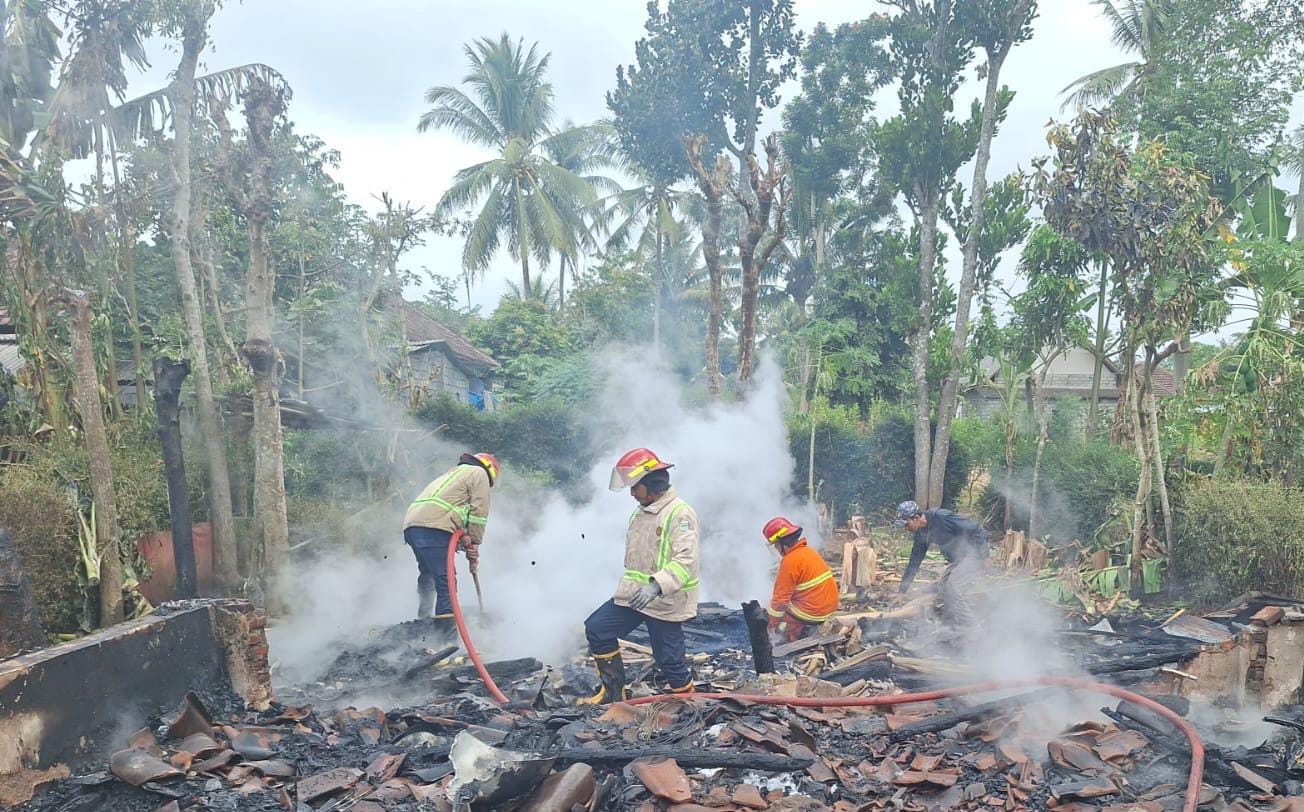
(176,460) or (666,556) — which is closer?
A: (666,556)

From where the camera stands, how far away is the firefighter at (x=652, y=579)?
5551 millimetres

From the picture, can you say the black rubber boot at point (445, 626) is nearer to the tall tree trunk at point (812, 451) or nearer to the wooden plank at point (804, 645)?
Result: the wooden plank at point (804, 645)

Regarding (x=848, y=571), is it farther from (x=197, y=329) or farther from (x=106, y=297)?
(x=106, y=297)

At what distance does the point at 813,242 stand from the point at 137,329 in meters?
20.0

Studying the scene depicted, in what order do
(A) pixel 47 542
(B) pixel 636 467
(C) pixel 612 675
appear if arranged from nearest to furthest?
1. (B) pixel 636 467
2. (C) pixel 612 675
3. (A) pixel 47 542

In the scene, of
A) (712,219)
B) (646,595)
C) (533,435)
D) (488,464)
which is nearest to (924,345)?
(712,219)

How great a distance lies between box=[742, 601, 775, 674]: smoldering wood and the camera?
6.23 metres

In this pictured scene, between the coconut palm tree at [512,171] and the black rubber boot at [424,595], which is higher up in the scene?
the coconut palm tree at [512,171]

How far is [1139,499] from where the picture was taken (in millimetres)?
9852

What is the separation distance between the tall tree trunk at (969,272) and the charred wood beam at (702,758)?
11.7m

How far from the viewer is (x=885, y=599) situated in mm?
10273

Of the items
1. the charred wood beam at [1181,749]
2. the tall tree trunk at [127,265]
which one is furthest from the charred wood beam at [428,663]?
the tall tree trunk at [127,265]

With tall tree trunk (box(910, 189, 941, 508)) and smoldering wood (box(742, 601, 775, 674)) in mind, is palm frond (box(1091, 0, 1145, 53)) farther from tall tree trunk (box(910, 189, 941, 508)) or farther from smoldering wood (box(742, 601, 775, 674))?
smoldering wood (box(742, 601, 775, 674))

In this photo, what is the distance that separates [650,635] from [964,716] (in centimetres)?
205
